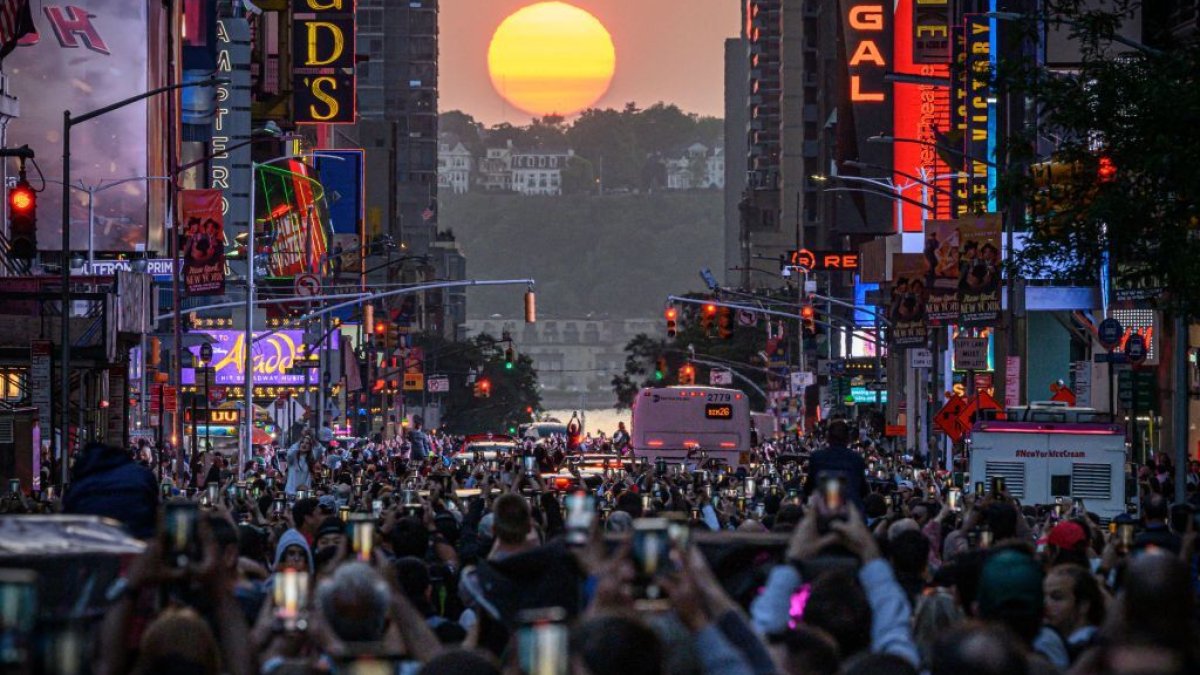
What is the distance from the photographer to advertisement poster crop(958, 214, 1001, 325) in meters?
45.7

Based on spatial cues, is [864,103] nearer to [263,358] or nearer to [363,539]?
[263,358]

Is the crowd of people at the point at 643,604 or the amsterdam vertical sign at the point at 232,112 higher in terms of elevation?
the amsterdam vertical sign at the point at 232,112

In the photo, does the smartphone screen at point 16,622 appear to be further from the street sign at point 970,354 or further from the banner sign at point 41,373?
the street sign at point 970,354

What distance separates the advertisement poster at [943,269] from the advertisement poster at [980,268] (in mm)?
423

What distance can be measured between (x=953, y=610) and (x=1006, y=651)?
383cm

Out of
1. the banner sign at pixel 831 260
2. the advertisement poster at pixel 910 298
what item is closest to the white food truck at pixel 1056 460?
the advertisement poster at pixel 910 298

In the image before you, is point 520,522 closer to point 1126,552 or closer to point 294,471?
point 1126,552

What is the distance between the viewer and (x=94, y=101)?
72625 mm

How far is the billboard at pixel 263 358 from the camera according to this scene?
82.8 meters

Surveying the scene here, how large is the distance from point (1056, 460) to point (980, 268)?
1106cm

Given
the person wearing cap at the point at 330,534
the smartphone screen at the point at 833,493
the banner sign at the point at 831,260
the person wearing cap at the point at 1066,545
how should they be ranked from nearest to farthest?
the smartphone screen at the point at 833,493, the person wearing cap at the point at 1066,545, the person wearing cap at the point at 330,534, the banner sign at the point at 831,260

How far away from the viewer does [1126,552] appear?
13.7 metres

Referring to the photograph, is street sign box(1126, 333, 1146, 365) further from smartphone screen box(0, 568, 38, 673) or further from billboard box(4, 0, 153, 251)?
smartphone screen box(0, 568, 38, 673)

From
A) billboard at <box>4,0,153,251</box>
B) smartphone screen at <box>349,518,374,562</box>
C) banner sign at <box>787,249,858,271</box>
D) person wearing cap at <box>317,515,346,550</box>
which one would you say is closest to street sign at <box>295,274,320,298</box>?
billboard at <box>4,0,153,251</box>
